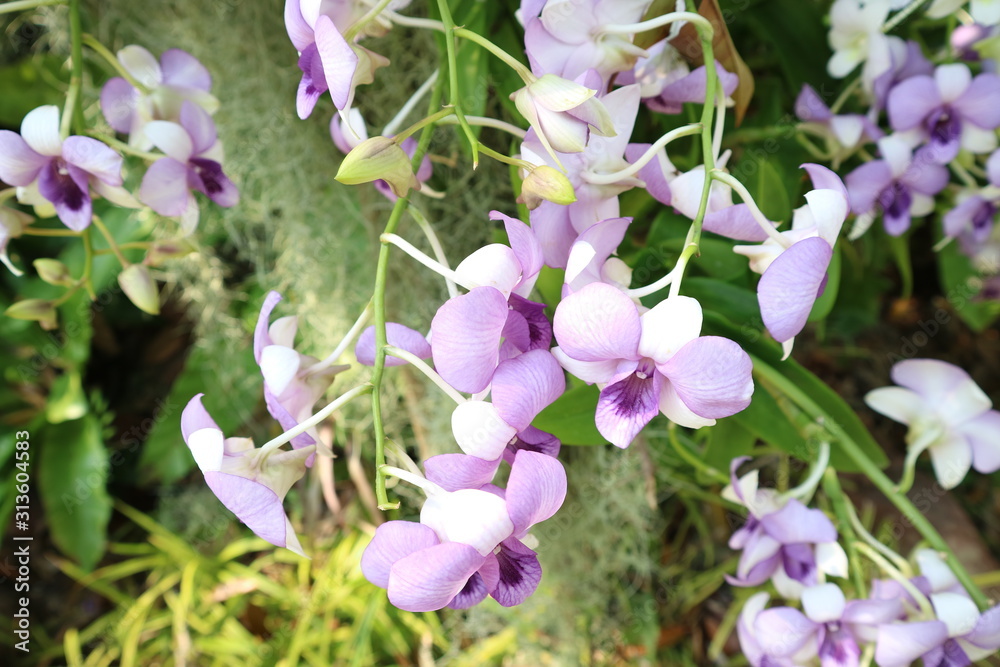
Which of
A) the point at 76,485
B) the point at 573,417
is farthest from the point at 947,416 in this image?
the point at 76,485

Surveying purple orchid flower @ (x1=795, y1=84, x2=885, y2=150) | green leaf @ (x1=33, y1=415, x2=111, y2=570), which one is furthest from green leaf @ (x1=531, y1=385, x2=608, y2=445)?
green leaf @ (x1=33, y1=415, x2=111, y2=570)

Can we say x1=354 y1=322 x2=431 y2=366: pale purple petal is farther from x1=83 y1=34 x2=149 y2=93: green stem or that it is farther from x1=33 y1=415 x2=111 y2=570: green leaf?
x1=33 y1=415 x2=111 y2=570: green leaf

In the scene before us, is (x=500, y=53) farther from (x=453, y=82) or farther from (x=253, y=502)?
(x=253, y=502)

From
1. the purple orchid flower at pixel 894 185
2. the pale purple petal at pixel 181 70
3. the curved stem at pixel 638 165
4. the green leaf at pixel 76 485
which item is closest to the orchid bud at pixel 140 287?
the pale purple petal at pixel 181 70

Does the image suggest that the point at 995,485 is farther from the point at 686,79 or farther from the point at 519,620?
the point at 686,79

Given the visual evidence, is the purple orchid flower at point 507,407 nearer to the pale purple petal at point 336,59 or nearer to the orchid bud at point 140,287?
the pale purple petal at point 336,59
